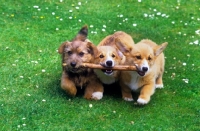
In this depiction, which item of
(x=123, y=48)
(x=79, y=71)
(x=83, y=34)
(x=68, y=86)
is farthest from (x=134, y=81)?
(x=83, y=34)

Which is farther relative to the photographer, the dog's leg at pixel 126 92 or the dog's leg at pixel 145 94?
the dog's leg at pixel 126 92

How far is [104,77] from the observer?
23.0 feet

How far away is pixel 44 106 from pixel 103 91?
1.06 meters

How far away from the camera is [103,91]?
7.18 meters

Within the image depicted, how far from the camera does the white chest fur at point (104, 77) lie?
6955 millimetres

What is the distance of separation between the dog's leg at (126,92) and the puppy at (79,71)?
36cm

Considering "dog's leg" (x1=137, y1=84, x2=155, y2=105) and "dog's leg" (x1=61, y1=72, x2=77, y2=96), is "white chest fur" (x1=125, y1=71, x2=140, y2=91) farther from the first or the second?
"dog's leg" (x1=61, y1=72, x2=77, y2=96)

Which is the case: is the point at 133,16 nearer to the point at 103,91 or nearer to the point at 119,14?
the point at 119,14

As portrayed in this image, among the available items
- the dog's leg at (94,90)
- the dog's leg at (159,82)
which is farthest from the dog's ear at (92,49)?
the dog's leg at (159,82)

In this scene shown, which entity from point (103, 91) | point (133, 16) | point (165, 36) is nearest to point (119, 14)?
point (133, 16)

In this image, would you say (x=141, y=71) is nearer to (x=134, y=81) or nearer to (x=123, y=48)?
(x=134, y=81)

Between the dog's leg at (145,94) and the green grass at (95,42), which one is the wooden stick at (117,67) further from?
the green grass at (95,42)

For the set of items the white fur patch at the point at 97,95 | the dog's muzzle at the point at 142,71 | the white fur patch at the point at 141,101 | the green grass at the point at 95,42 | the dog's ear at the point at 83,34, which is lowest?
the green grass at the point at 95,42

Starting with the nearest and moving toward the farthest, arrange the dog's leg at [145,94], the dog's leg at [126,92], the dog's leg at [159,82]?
the dog's leg at [145,94], the dog's leg at [126,92], the dog's leg at [159,82]
